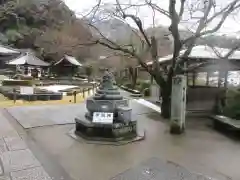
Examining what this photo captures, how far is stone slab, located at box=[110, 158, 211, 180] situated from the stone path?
1327mm

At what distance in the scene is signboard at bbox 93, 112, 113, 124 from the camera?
651 cm

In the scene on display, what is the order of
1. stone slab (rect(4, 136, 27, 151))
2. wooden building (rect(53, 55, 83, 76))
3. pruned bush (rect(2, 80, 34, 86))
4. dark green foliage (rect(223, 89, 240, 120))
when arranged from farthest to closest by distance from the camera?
wooden building (rect(53, 55, 83, 76)), pruned bush (rect(2, 80, 34, 86)), dark green foliage (rect(223, 89, 240, 120)), stone slab (rect(4, 136, 27, 151))

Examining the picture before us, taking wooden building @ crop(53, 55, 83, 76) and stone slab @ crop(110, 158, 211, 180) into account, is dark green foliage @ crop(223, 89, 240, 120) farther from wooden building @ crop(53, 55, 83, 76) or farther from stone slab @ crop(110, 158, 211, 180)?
wooden building @ crop(53, 55, 83, 76)

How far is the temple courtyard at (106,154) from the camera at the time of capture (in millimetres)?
4570

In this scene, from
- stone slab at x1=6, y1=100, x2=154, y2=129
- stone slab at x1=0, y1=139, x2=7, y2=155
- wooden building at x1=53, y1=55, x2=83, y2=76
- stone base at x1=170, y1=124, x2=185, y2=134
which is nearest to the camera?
stone slab at x1=0, y1=139, x2=7, y2=155

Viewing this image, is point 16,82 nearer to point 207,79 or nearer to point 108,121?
point 207,79

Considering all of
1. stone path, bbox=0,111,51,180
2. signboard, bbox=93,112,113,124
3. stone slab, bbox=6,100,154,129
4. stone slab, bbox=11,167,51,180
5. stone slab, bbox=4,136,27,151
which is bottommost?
stone slab, bbox=11,167,51,180

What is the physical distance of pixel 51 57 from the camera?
33750mm

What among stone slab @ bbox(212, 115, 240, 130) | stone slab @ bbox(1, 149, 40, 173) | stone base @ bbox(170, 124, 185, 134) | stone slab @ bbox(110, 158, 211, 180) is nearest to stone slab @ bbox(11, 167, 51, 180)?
stone slab @ bbox(1, 149, 40, 173)

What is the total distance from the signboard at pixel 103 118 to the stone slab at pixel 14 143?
68.0 inches

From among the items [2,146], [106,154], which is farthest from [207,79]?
[2,146]

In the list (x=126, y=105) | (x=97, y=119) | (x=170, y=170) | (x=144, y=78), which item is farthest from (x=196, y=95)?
(x=144, y=78)

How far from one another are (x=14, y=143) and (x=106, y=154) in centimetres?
216

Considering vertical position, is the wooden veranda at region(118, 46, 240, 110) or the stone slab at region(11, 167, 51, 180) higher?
the wooden veranda at region(118, 46, 240, 110)
